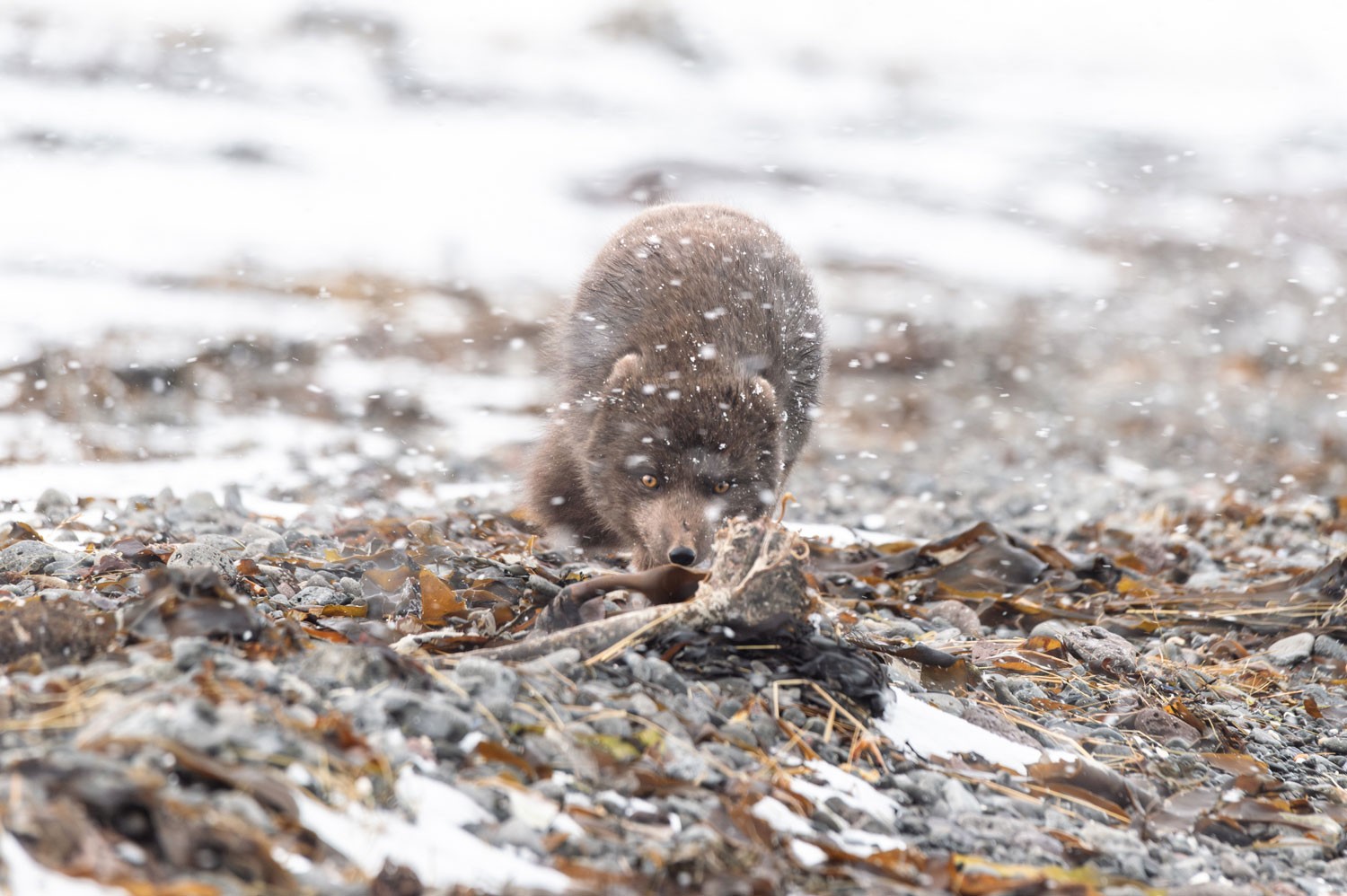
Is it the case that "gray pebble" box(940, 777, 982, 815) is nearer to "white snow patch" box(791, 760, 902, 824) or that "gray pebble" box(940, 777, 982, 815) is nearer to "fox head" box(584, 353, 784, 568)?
"white snow patch" box(791, 760, 902, 824)

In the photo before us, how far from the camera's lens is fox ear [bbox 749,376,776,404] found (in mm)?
5363

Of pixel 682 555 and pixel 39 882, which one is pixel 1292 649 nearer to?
pixel 682 555

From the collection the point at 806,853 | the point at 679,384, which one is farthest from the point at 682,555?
the point at 806,853

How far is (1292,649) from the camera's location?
5184 mm

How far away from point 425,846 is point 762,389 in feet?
11.9

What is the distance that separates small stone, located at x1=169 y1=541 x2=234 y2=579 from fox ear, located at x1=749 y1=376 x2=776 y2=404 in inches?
101

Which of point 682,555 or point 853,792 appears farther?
point 682,555

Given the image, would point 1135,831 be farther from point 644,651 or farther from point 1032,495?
point 1032,495

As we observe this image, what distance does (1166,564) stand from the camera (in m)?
→ 6.97

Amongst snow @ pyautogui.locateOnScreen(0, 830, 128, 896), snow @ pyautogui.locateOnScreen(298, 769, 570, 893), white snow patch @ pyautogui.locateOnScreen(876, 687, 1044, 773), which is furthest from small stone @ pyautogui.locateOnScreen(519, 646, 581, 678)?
snow @ pyautogui.locateOnScreen(0, 830, 128, 896)

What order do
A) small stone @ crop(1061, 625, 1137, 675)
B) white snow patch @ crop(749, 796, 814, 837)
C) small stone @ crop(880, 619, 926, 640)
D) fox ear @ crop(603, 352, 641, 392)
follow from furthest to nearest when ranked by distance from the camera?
fox ear @ crop(603, 352, 641, 392), small stone @ crop(880, 619, 926, 640), small stone @ crop(1061, 625, 1137, 675), white snow patch @ crop(749, 796, 814, 837)

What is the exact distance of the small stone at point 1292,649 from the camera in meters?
5.15

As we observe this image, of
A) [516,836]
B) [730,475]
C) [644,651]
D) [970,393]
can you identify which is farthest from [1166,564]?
[970,393]

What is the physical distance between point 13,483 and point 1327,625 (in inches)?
324
